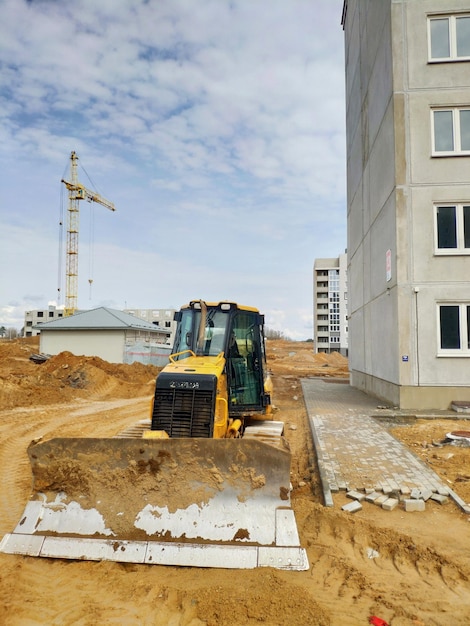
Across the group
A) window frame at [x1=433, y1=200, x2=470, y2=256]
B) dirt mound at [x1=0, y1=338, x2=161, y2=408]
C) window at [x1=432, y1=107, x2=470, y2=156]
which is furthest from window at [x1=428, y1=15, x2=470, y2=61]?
dirt mound at [x1=0, y1=338, x2=161, y2=408]

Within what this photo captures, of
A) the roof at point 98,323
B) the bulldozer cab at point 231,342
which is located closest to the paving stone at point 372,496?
the bulldozer cab at point 231,342

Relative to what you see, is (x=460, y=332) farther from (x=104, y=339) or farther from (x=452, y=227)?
(x=104, y=339)

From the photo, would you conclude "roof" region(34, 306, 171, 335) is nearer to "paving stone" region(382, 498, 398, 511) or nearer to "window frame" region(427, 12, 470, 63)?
"window frame" region(427, 12, 470, 63)

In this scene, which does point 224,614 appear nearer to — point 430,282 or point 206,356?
point 206,356

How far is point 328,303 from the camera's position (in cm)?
8494

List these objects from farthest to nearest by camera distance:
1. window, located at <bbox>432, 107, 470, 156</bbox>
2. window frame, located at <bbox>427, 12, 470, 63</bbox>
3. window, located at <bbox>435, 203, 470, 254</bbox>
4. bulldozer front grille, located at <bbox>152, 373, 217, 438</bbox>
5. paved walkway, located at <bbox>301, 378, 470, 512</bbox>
→ window frame, located at <bbox>427, 12, 470, 63</bbox>, window, located at <bbox>432, 107, 470, 156</bbox>, window, located at <bbox>435, 203, 470, 254</bbox>, paved walkway, located at <bbox>301, 378, 470, 512</bbox>, bulldozer front grille, located at <bbox>152, 373, 217, 438</bbox>

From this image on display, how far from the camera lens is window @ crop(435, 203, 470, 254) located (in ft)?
43.8

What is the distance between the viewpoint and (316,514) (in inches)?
216

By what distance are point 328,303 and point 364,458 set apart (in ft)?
258

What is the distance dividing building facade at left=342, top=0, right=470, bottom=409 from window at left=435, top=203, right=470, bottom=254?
30 mm

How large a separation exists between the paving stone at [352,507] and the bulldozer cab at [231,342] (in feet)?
7.72

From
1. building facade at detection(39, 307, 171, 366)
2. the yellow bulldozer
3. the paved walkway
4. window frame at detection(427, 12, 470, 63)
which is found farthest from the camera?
building facade at detection(39, 307, 171, 366)

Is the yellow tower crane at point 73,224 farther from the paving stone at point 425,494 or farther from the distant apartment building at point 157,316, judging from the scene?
the paving stone at point 425,494

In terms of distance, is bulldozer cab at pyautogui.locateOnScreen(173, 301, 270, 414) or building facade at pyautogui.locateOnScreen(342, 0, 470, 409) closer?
bulldozer cab at pyautogui.locateOnScreen(173, 301, 270, 414)
